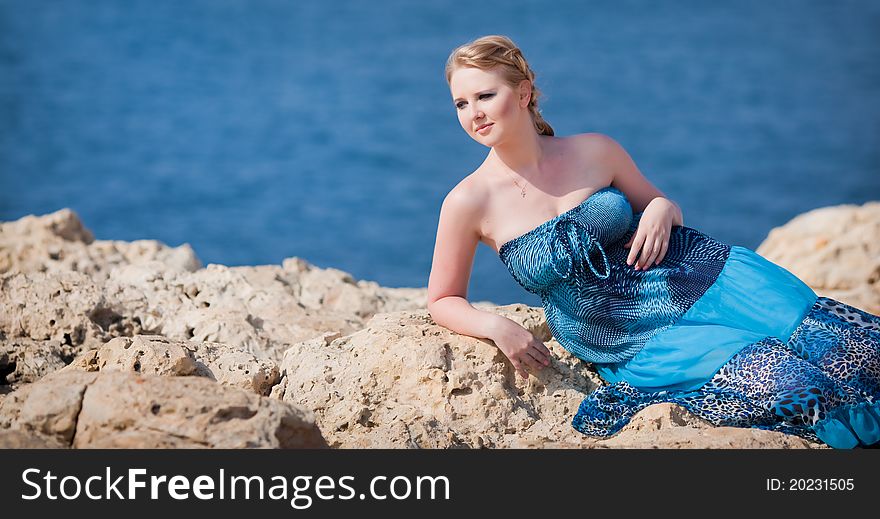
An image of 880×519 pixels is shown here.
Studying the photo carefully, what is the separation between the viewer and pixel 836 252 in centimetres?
599

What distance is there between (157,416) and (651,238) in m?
Result: 1.90

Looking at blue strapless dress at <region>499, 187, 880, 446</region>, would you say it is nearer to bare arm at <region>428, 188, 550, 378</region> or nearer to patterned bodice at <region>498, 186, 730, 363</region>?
patterned bodice at <region>498, 186, 730, 363</region>

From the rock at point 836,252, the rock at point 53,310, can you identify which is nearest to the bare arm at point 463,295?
the rock at point 53,310

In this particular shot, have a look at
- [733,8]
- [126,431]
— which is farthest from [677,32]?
[126,431]

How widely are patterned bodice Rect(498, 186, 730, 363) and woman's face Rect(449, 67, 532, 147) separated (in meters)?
0.38

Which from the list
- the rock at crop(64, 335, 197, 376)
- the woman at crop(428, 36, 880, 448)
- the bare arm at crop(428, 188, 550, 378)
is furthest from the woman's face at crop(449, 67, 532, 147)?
the rock at crop(64, 335, 197, 376)

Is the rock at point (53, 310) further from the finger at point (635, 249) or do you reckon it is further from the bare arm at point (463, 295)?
the finger at point (635, 249)

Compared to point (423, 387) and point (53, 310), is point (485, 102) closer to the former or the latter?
point (423, 387)

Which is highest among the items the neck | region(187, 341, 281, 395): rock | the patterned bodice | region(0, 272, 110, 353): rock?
the neck

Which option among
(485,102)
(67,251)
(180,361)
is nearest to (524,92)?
(485,102)

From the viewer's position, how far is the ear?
12.7 feet

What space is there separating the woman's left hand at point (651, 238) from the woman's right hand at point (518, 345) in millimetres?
462

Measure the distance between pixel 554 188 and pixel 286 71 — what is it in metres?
16.6

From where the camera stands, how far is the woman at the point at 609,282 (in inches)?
146
